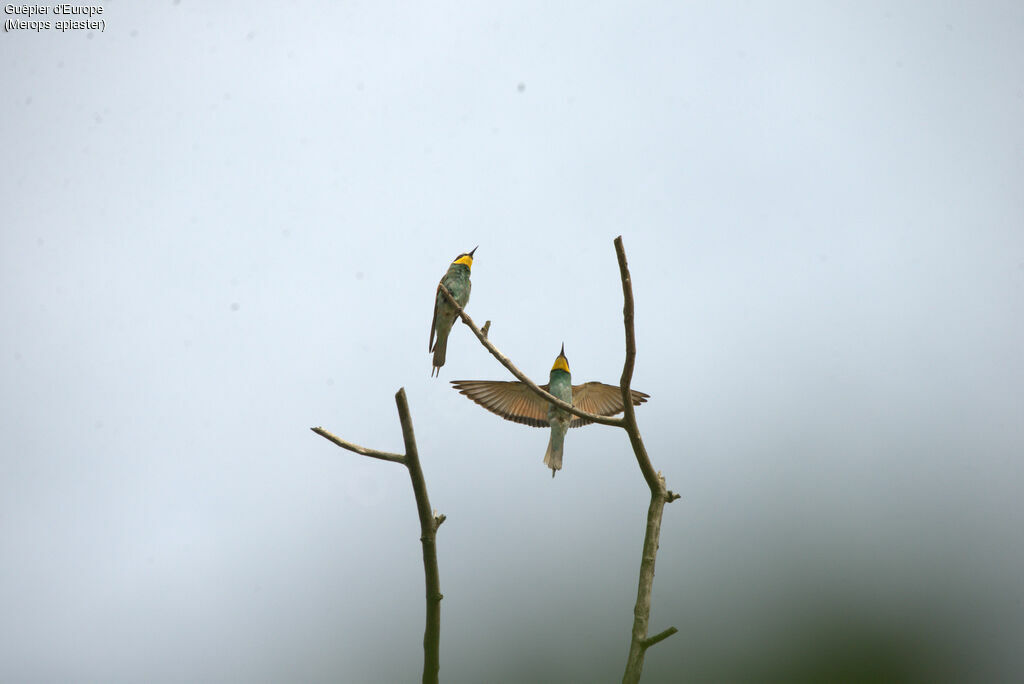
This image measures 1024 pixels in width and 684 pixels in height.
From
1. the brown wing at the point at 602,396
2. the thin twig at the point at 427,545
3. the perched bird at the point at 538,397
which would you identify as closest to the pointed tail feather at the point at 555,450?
the perched bird at the point at 538,397

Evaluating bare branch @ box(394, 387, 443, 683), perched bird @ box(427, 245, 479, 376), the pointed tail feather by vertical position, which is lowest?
bare branch @ box(394, 387, 443, 683)

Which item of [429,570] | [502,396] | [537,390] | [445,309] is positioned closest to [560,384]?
[502,396]

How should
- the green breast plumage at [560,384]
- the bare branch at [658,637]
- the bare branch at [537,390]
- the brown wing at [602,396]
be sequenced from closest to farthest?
the bare branch at [658,637]
the bare branch at [537,390]
the green breast plumage at [560,384]
the brown wing at [602,396]

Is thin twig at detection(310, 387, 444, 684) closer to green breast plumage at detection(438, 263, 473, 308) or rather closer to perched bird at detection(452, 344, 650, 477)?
perched bird at detection(452, 344, 650, 477)

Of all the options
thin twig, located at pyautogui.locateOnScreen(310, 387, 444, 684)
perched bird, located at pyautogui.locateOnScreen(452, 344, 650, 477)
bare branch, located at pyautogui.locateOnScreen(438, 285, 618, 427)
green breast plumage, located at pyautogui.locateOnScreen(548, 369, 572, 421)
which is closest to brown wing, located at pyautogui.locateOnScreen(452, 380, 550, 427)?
perched bird, located at pyautogui.locateOnScreen(452, 344, 650, 477)

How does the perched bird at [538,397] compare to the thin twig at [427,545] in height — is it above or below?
above

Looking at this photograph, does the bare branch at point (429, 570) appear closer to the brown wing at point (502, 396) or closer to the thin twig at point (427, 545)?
the thin twig at point (427, 545)

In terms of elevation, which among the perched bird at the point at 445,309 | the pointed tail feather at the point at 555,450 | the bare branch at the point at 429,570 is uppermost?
the perched bird at the point at 445,309

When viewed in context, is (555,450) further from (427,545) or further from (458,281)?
(427,545)
